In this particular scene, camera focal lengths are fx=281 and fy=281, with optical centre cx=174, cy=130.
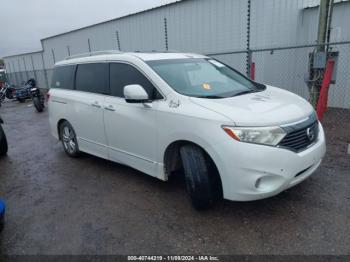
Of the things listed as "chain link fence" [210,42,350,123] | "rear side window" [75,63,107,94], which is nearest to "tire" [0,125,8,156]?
"rear side window" [75,63,107,94]

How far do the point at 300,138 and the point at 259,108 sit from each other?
52cm

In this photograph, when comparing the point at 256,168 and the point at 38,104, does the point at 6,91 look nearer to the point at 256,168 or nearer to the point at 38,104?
the point at 38,104

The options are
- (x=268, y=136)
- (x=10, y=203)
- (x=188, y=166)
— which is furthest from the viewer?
(x=10, y=203)

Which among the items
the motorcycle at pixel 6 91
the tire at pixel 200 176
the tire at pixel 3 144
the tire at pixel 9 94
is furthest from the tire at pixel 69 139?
the tire at pixel 9 94

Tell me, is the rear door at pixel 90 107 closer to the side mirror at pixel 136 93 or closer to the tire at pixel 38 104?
the side mirror at pixel 136 93

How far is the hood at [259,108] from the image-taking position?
8.99 feet

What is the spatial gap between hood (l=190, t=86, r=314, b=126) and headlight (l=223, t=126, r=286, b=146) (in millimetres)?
51

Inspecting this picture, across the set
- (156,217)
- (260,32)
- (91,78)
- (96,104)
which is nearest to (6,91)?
(260,32)

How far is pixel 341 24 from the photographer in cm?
765

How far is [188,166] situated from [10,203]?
8.41ft

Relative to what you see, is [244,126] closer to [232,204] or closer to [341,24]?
[232,204]

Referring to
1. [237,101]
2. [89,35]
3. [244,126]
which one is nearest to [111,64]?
[237,101]

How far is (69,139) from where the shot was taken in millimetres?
5332

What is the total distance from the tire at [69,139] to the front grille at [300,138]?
3659mm
